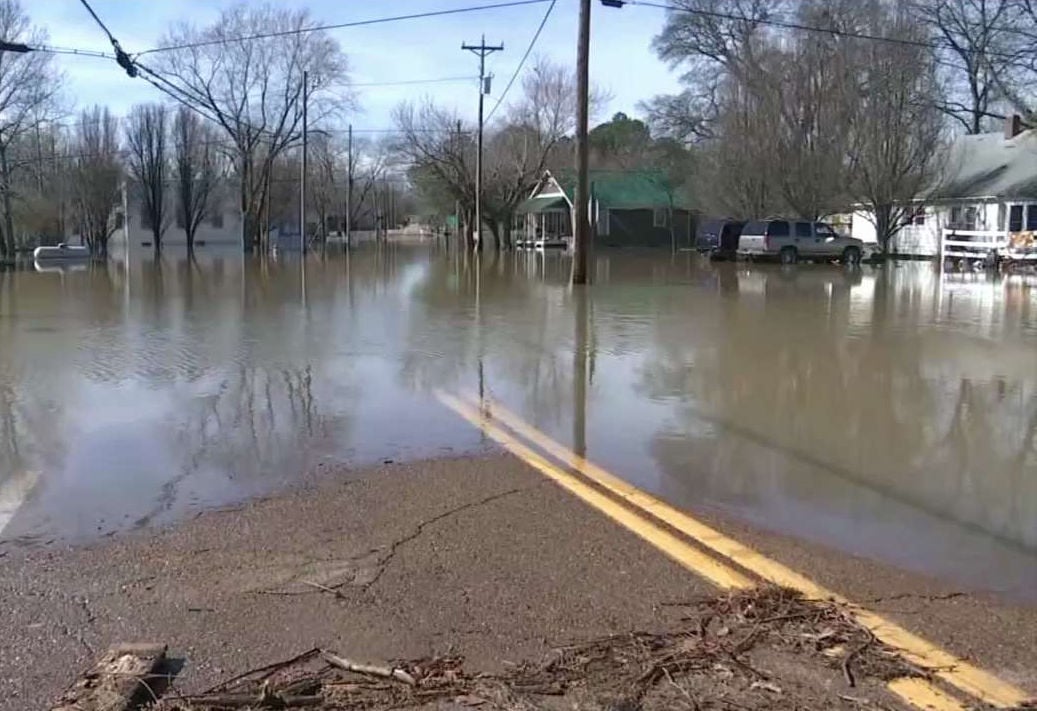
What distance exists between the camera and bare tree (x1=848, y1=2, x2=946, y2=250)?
39656mm

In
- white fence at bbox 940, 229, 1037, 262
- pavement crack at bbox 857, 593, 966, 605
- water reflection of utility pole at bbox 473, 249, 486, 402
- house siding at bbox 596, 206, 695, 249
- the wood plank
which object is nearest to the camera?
the wood plank

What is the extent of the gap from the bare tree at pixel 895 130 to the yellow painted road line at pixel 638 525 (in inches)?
1429

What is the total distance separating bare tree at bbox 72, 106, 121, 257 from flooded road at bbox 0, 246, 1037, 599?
2088 inches

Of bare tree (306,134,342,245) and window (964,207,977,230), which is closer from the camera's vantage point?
window (964,207,977,230)

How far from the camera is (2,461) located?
706 centimetres

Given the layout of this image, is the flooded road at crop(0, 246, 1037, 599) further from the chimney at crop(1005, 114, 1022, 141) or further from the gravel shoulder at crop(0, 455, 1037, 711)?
the chimney at crop(1005, 114, 1022, 141)

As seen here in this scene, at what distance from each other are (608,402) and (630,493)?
3.06 meters

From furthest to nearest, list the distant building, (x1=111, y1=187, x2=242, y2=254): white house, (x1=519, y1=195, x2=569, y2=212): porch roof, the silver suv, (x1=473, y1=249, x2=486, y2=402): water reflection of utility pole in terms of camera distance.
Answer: (x1=111, y1=187, x2=242, y2=254): white house, the distant building, (x1=519, y1=195, x2=569, y2=212): porch roof, the silver suv, (x1=473, y1=249, x2=486, y2=402): water reflection of utility pole

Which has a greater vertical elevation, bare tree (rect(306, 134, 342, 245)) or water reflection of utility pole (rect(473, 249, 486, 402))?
bare tree (rect(306, 134, 342, 245))

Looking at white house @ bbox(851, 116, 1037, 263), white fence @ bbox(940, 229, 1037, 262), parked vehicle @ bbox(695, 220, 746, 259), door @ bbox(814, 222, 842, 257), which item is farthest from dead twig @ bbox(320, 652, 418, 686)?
parked vehicle @ bbox(695, 220, 746, 259)

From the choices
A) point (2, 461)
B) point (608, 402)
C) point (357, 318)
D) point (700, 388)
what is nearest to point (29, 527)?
point (2, 461)

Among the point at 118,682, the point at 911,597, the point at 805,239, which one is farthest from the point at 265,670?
the point at 805,239

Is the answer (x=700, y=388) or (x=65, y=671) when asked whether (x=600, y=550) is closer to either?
(x=65, y=671)

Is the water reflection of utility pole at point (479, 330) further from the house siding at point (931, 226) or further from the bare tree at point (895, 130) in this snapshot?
the house siding at point (931, 226)
